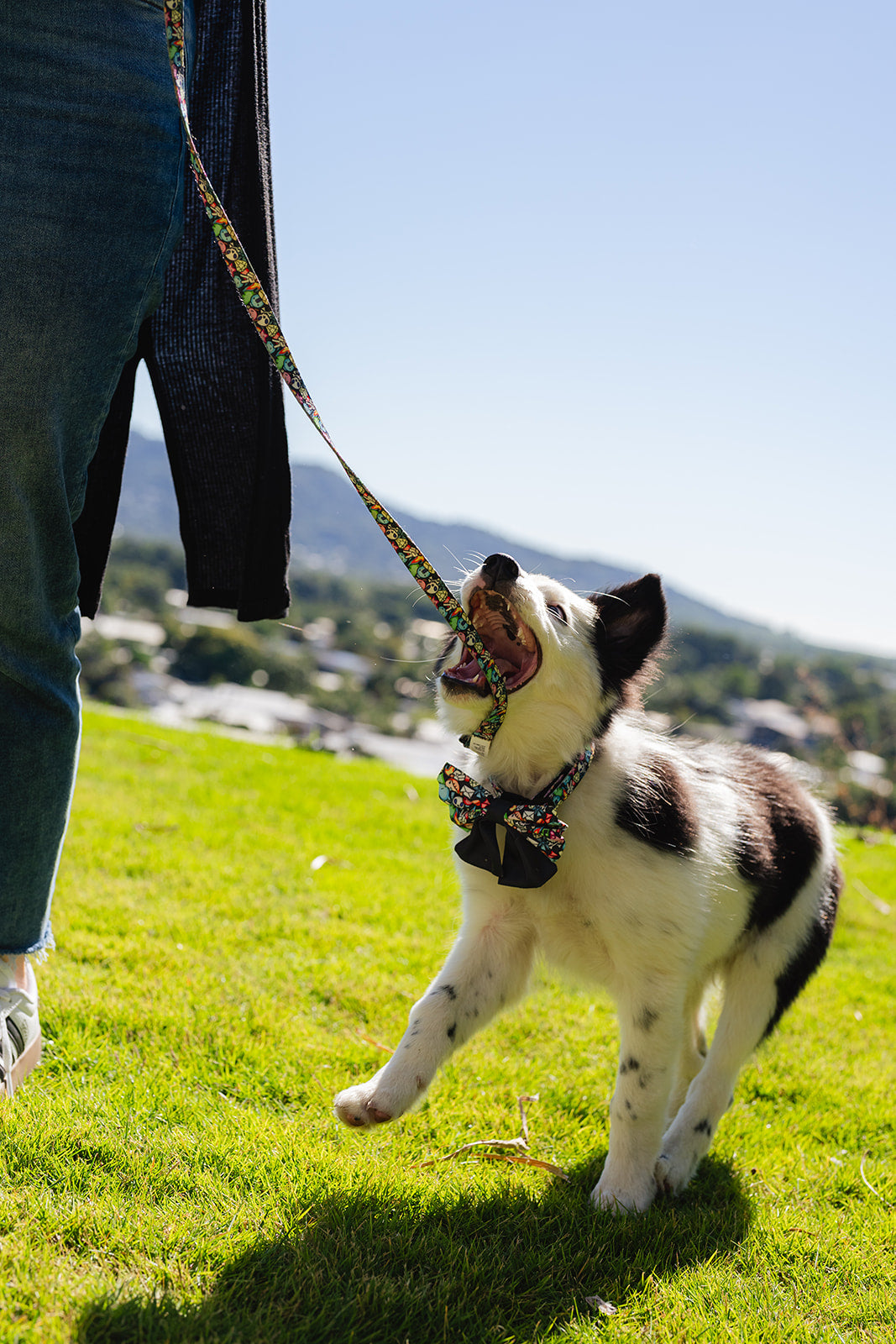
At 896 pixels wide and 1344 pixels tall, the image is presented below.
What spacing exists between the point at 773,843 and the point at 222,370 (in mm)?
2142

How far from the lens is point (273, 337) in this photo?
2.13m

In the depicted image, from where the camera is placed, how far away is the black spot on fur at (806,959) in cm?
301

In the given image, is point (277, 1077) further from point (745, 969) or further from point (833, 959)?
point (833, 959)

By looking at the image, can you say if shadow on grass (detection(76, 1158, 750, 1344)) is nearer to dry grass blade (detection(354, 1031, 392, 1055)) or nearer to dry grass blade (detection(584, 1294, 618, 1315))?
dry grass blade (detection(584, 1294, 618, 1315))

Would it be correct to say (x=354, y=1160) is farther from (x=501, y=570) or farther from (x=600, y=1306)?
(x=501, y=570)

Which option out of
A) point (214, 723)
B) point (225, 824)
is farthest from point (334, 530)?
point (225, 824)

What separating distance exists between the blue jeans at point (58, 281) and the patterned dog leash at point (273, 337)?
1.6 inches

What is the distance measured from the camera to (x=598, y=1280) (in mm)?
1993

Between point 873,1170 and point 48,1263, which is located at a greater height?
point 48,1263

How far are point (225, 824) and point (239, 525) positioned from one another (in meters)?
3.51

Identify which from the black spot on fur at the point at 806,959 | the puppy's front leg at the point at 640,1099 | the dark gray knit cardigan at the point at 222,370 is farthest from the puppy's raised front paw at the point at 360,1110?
the black spot on fur at the point at 806,959

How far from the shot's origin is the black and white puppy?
8.08ft

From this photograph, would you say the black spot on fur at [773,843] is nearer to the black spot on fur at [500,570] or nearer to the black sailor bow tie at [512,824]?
the black sailor bow tie at [512,824]

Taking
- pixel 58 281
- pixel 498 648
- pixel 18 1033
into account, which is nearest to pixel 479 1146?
pixel 18 1033
